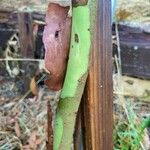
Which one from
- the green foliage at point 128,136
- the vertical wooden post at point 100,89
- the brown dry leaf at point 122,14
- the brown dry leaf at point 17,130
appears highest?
the brown dry leaf at point 122,14

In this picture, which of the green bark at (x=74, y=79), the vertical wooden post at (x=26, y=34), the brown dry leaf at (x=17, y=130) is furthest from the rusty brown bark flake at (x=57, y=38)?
the vertical wooden post at (x=26, y=34)

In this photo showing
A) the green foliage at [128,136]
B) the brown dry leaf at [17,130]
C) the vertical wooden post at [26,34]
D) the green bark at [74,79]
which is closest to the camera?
the green bark at [74,79]

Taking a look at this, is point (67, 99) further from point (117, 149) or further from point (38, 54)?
point (38, 54)

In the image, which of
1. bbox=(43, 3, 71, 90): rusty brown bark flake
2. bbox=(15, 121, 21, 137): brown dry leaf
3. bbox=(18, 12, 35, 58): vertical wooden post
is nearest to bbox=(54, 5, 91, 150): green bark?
bbox=(43, 3, 71, 90): rusty brown bark flake

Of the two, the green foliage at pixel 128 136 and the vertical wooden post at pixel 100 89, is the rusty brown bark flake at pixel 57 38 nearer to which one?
the vertical wooden post at pixel 100 89

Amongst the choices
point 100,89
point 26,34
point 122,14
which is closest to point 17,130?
point 26,34
